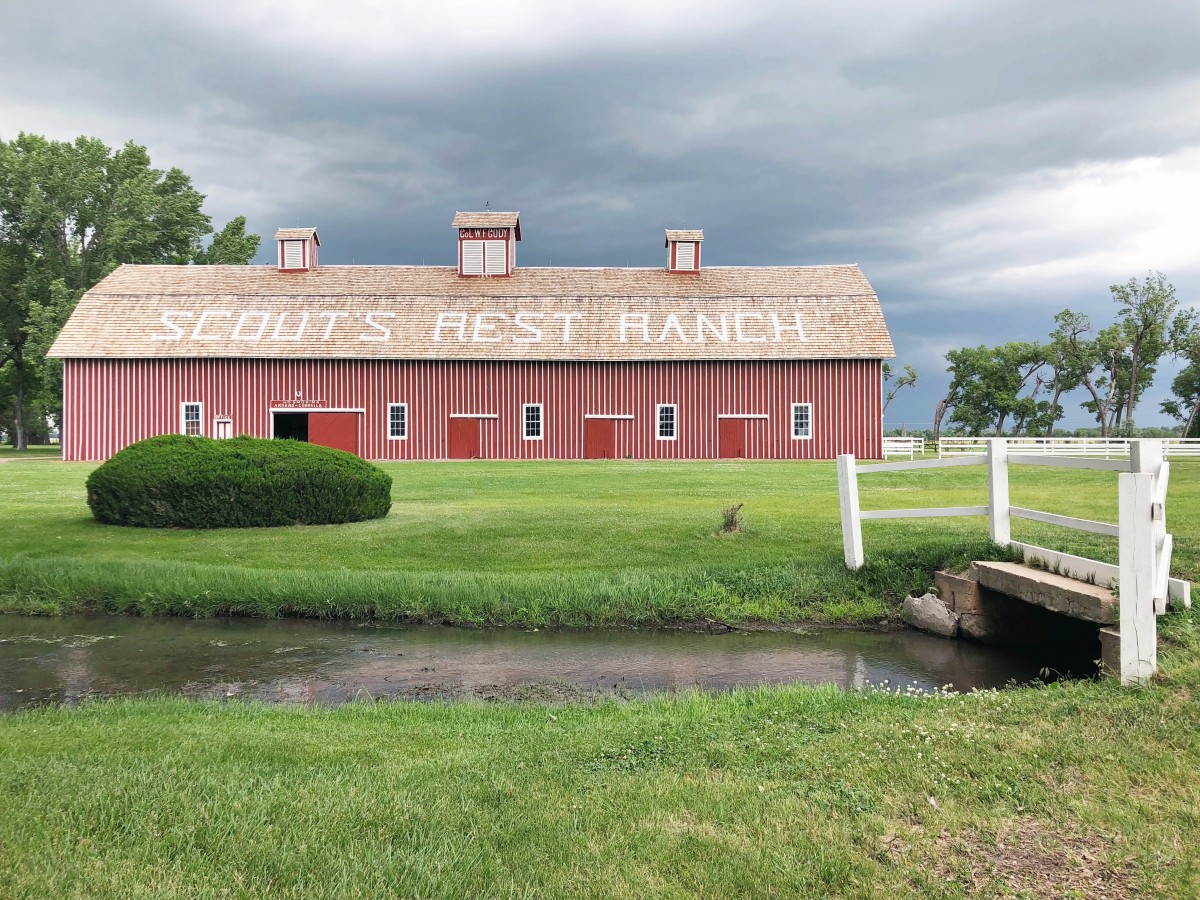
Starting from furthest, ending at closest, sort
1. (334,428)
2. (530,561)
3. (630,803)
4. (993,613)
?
(334,428)
(530,561)
(993,613)
(630,803)

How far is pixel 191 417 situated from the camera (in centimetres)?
3647

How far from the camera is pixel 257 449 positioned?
15.4 metres

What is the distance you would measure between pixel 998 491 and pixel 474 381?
92.6 feet

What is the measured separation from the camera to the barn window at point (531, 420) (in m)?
36.8

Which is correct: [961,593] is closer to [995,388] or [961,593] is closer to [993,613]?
[993,613]

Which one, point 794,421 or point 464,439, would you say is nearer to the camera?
point 464,439

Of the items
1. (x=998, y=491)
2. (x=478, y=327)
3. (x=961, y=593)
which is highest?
(x=478, y=327)

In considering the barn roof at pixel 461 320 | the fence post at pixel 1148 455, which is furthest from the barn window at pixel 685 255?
the fence post at pixel 1148 455

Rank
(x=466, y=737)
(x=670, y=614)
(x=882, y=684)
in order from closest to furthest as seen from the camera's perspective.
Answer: (x=466, y=737) < (x=882, y=684) < (x=670, y=614)

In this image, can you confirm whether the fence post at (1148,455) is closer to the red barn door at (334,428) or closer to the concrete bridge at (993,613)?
the concrete bridge at (993,613)

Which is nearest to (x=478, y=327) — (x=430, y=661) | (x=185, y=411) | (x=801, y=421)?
(x=185, y=411)

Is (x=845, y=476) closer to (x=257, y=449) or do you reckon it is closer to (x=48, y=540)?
(x=257, y=449)

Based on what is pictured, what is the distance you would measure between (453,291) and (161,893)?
127 feet

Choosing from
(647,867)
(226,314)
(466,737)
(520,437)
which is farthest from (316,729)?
(226,314)
